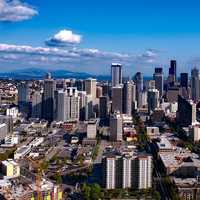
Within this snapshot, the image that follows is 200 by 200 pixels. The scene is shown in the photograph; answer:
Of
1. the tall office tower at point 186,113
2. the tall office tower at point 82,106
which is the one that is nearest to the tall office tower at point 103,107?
the tall office tower at point 82,106

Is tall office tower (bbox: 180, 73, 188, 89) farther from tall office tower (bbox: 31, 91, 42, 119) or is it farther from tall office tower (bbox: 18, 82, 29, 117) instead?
tall office tower (bbox: 31, 91, 42, 119)

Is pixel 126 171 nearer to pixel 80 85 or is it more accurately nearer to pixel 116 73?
pixel 80 85

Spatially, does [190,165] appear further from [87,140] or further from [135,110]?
[135,110]

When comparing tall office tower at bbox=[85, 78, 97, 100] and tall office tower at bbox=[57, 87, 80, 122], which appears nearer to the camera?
tall office tower at bbox=[57, 87, 80, 122]

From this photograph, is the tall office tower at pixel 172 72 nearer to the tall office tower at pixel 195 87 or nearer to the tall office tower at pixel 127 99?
the tall office tower at pixel 195 87

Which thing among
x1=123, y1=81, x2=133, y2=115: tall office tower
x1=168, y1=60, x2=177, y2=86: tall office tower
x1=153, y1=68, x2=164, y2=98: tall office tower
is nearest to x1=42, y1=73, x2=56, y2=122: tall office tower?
x1=123, y1=81, x2=133, y2=115: tall office tower

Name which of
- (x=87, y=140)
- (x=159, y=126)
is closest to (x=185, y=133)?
(x=159, y=126)
